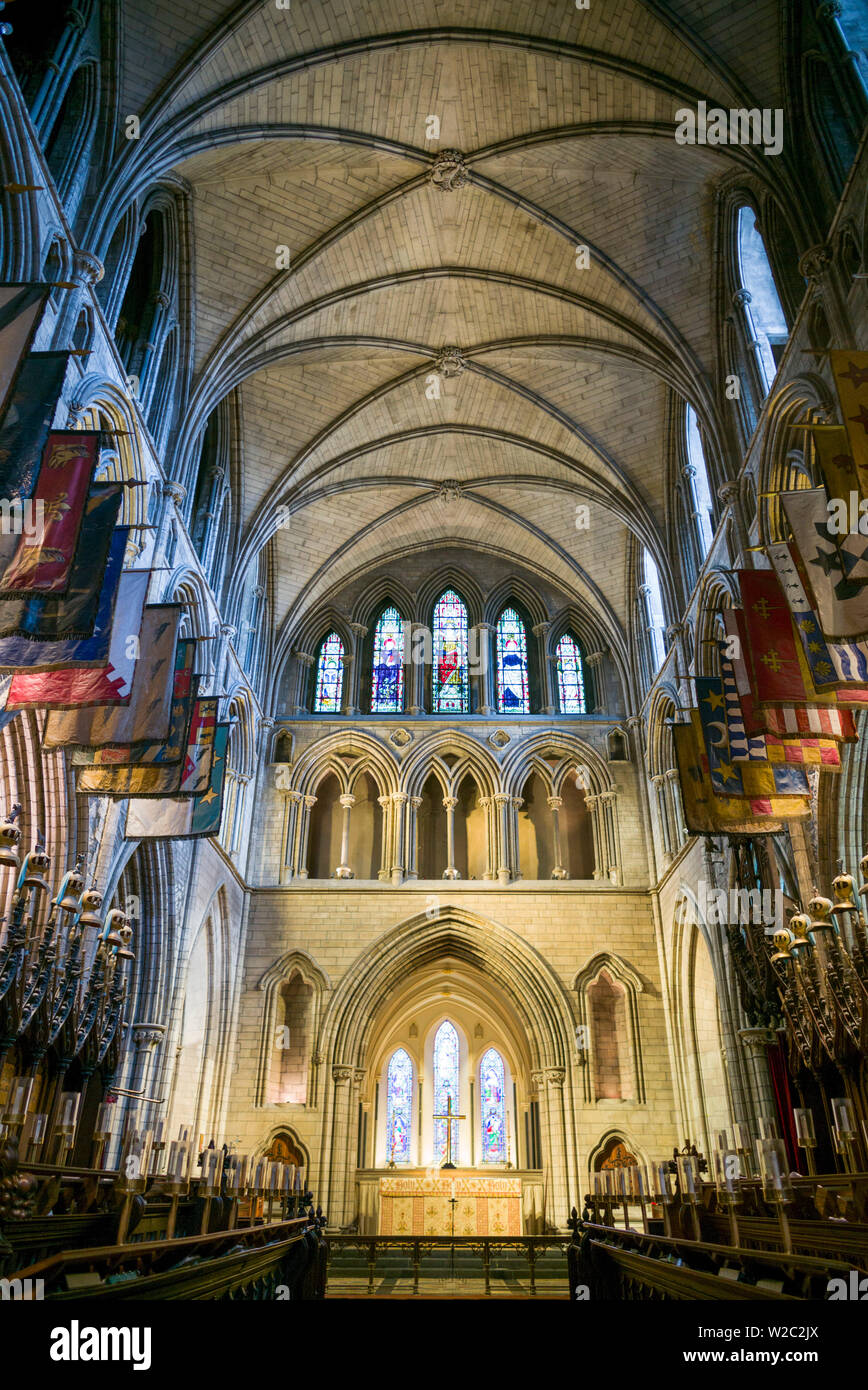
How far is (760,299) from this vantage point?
13680mm

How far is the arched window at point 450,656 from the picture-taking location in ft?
69.9

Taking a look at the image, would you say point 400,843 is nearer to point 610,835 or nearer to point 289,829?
point 289,829

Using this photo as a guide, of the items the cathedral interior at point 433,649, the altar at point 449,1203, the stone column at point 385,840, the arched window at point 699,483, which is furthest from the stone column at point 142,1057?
the arched window at point 699,483

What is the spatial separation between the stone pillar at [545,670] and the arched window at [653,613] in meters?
2.42

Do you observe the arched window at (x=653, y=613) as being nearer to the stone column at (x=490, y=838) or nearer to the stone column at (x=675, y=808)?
the stone column at (x=675, y=808)

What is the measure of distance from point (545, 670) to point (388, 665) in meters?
3.55


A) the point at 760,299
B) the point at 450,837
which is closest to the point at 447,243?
the point at 760,299

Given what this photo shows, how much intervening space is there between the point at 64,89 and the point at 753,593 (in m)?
9.33

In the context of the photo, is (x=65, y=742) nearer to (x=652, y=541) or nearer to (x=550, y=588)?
(x=652, y=541)

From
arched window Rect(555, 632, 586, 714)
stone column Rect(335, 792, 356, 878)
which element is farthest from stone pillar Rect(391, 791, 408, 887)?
arched window Rect(555, 632, 586, 714)

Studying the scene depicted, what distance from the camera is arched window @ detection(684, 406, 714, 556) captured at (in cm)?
1587
